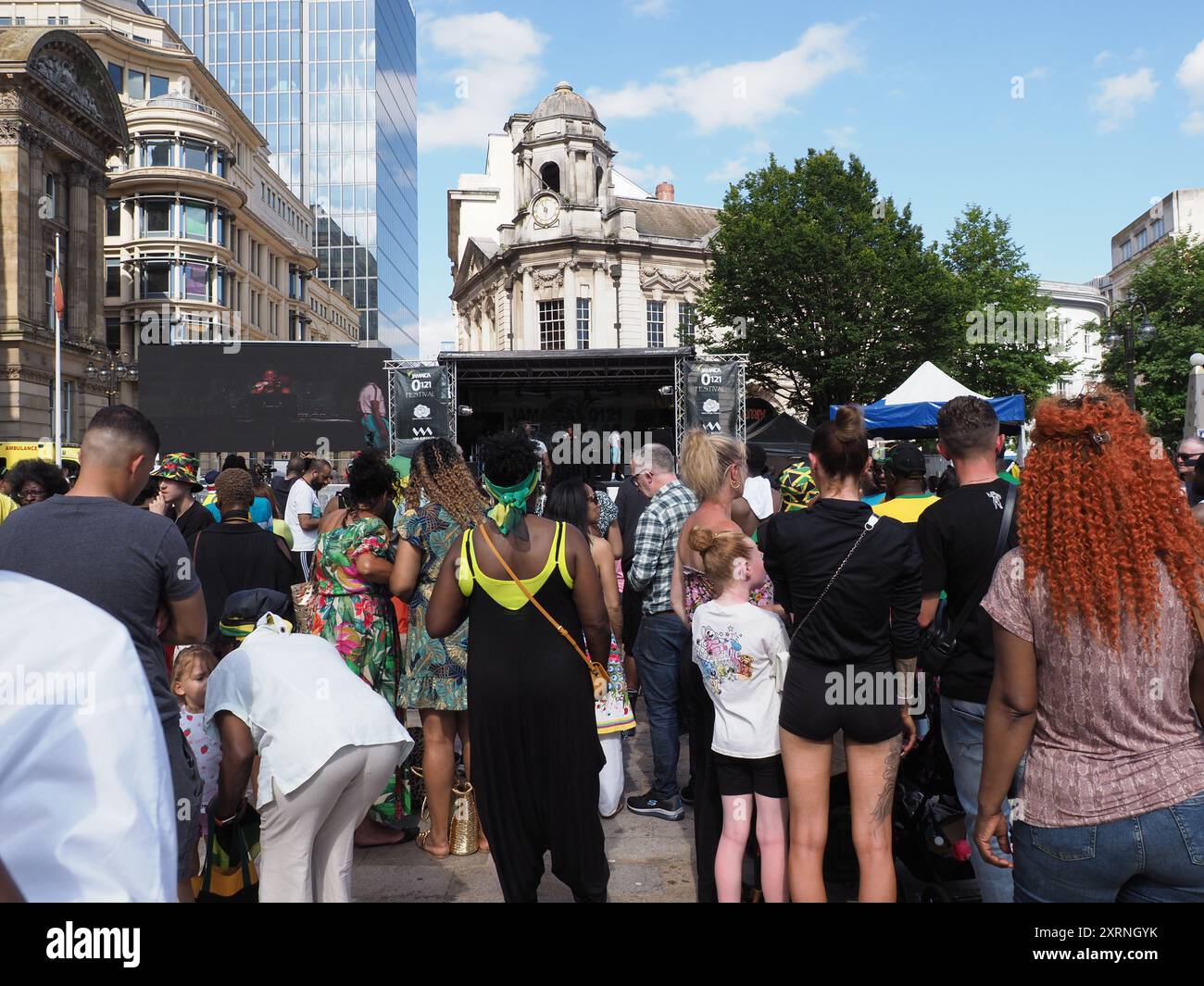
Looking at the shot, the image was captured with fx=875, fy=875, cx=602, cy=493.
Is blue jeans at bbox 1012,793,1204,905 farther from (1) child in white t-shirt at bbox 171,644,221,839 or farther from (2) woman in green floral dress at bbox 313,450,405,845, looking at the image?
(2) woman in green floral dress at bbox 313,450,405,845

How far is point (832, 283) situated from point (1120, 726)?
Answer: 3054 cm

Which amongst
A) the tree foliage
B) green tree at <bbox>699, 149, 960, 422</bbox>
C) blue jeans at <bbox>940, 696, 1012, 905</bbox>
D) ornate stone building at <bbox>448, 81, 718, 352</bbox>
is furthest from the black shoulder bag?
ornate stone building at <bbox>448, 81, 718, 352</bbox>

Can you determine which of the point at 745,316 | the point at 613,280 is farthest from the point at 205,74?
the point at 745,316

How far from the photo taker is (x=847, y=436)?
131 inches

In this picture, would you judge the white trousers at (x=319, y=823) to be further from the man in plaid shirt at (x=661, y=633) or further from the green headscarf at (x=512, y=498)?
the man in plaid shirt at (x=661, y=633)

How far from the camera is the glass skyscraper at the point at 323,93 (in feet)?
274

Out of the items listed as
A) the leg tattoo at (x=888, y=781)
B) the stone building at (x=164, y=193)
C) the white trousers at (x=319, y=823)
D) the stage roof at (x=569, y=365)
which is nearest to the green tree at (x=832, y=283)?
the stage roof at (x=569, y=365)

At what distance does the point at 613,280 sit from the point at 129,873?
45.5 meters

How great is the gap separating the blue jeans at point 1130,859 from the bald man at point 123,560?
2.24 m

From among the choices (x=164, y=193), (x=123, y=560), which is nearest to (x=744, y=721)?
(x=123, y=560)

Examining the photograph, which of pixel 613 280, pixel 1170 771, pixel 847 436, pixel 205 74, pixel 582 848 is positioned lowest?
pixel 582 848

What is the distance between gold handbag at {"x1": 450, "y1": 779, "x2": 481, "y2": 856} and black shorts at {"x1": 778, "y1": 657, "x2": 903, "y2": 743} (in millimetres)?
2044

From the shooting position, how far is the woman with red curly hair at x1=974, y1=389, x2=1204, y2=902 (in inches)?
77.1
